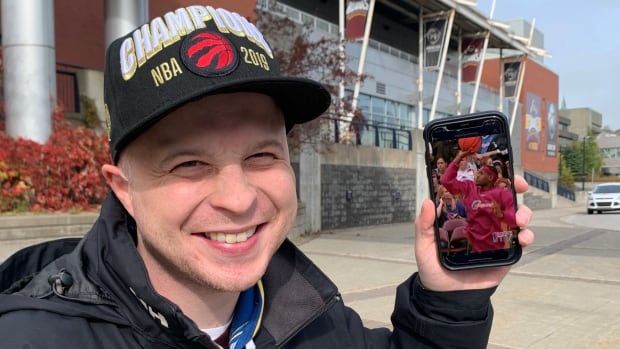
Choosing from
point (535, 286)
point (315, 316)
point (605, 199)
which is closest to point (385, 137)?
point (605, 199)

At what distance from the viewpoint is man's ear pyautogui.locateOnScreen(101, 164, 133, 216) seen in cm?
138

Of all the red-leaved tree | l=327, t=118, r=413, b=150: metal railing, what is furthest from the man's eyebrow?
l=327, t=118, r=413, b=150: metal railing

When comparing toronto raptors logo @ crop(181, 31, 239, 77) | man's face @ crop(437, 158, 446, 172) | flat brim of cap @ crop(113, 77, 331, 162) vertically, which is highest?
toronto raptors logo @ crop(181, 31, 239, 77)

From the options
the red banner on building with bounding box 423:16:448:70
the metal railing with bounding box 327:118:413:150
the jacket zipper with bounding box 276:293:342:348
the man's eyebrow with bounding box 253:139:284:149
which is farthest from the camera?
the red banner on building with bounding box 423:16:448:70

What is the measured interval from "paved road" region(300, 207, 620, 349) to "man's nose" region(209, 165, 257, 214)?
3761 mm

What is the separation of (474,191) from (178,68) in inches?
39.5

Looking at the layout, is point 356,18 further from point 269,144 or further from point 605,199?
point 269,144

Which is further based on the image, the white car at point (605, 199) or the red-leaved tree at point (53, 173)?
the white car at point (605, 199)

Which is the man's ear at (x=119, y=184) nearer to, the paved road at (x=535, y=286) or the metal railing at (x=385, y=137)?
the paved road at (x=535, y=286)

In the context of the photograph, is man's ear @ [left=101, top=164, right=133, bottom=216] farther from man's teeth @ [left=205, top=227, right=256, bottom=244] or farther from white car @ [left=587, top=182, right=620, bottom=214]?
white car @ [left=587, top=182, right=620, bottom=214]

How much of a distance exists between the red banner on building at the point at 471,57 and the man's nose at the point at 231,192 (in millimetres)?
32239

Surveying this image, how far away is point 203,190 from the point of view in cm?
129

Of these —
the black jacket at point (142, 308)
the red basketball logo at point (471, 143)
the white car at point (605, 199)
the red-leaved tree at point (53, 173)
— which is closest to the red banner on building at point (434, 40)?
the white car at point (605, 199)

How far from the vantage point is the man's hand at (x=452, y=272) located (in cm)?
161
